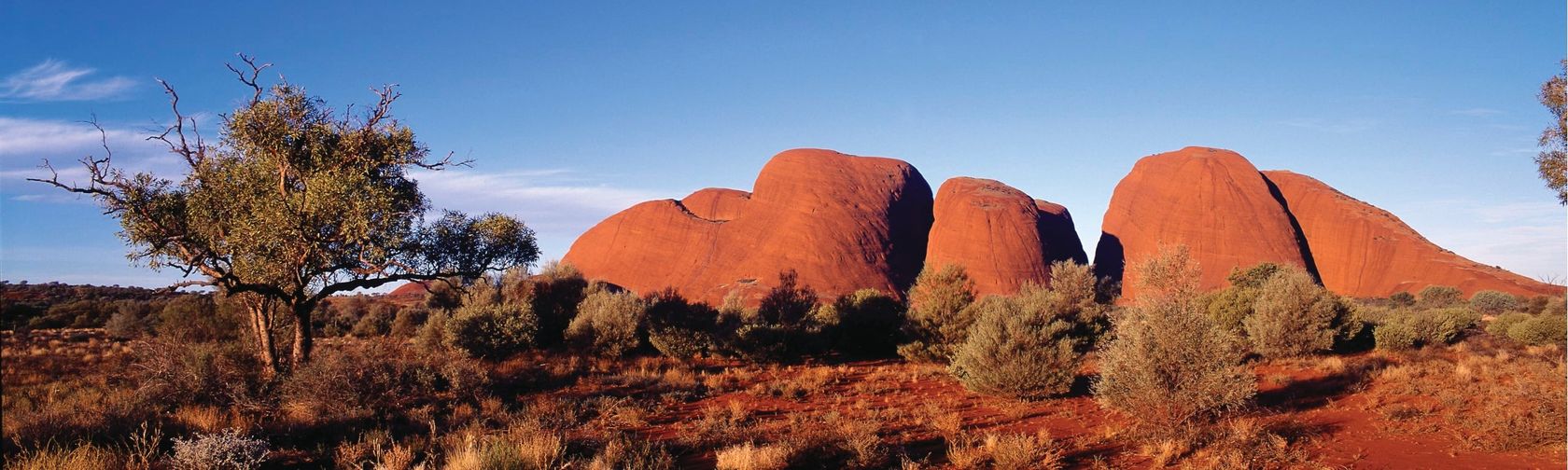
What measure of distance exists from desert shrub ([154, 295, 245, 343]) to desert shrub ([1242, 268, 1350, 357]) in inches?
927

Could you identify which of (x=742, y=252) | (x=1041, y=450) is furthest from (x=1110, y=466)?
(x=742, y=252)

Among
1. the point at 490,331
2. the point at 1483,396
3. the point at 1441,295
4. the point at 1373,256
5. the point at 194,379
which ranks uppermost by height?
the point at 1373,256

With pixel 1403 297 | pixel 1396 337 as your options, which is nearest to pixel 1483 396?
pixel 1396 337

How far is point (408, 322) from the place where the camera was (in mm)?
22531

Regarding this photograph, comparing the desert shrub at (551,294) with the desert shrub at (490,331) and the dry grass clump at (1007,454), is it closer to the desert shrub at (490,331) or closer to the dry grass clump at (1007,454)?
the desert shrub at (490,331)

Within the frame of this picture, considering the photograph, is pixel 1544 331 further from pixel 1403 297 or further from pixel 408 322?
pixel 408 322

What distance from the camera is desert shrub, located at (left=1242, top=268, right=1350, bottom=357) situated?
16500mm

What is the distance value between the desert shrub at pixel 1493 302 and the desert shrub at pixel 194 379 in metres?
47.2

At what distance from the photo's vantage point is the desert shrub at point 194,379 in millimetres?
9031

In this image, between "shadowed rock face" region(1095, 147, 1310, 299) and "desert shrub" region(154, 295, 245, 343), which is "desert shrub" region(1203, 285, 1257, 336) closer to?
"desert shrub" region(154, 295, 245, 343)

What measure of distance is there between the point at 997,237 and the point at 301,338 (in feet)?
165

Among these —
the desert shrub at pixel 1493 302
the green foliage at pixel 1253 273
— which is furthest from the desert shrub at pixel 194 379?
the desert shrub at pixel 1493 302

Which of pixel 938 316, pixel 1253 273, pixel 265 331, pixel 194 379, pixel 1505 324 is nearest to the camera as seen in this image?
pixel 194 379

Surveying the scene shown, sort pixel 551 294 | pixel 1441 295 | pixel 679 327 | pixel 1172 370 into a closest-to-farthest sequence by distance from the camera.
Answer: pixel 1172 370 → pixel 679 327 → pixel 551 294 → pixel 1441 295
